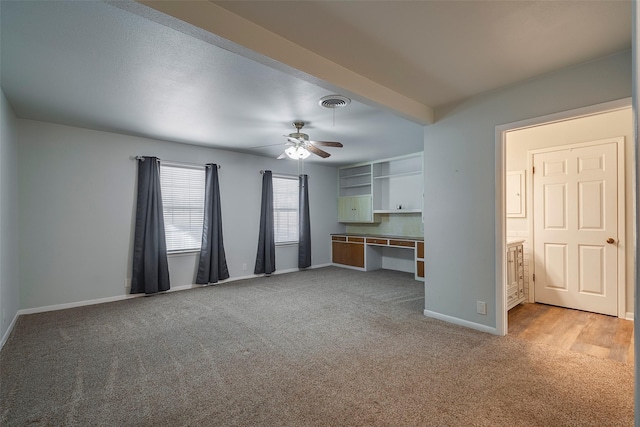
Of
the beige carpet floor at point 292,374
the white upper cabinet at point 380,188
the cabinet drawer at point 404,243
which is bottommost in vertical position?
the beige carpet floor at point 292,374

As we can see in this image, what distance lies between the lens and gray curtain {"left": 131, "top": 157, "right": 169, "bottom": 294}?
4512 millimetres

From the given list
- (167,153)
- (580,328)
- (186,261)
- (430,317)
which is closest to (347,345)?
(430,317)

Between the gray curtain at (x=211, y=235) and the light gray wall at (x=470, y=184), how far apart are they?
3516 millimetres

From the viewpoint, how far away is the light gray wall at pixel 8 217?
2918 mm

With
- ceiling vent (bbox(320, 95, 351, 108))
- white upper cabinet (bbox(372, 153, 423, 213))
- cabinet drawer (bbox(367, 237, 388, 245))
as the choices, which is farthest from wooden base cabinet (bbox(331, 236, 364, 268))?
ceiling vent (bbox(320, 95, 351, 108))

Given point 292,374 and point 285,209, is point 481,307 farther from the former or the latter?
point 285,209

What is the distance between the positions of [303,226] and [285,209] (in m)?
0.54

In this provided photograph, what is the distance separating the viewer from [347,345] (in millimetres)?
2787

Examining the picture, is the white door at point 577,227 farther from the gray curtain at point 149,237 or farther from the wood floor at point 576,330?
the gray curtain at point 149,237

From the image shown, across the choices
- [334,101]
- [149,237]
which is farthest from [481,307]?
[149,237]

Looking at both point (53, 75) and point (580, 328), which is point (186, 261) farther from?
point (580, 328)

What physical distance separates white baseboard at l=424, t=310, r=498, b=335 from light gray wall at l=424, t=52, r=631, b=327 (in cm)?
3

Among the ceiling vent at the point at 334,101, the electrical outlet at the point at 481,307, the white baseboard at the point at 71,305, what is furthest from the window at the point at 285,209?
the electrical outlet at the point at 481,307

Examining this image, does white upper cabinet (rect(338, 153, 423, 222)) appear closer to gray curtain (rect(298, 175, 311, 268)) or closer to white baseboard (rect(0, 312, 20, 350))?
gray curtain (rect(298, 175, 311, 268))
